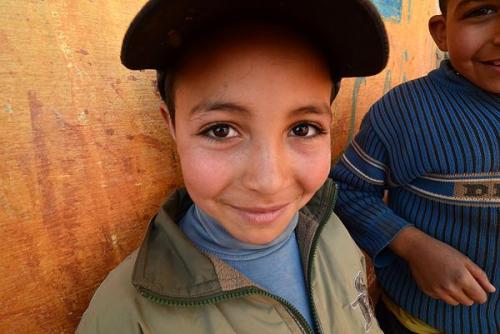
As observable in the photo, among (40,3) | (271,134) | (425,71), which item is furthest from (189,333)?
(425,71)

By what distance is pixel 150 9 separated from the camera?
525 mm

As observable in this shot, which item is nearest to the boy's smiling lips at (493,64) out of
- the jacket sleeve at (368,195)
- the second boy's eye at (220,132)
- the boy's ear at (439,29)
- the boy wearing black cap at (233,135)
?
the boy's ear at (439,29)

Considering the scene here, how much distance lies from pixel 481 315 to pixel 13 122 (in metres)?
1.29

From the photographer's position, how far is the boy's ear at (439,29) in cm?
111

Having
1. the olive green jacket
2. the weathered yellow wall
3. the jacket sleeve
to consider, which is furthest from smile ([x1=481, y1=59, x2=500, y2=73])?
the weathered yellow wall

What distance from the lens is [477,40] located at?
3.19ft

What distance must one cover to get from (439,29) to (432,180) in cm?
50

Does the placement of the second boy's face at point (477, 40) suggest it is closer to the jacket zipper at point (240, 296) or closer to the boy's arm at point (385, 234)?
the boy's arm at point (385, 234)

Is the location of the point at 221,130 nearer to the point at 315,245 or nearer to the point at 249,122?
the point at 249,122

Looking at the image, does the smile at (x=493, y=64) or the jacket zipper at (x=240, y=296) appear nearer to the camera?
the jacket zipper at (x=240, y=296)

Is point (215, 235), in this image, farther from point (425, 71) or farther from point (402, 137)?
point (425, 71)

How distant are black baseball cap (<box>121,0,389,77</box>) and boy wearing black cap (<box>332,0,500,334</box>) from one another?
432mm

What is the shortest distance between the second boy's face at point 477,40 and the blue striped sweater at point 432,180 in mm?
37

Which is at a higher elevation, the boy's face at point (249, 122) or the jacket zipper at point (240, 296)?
the boy's face at point (249, 122)
